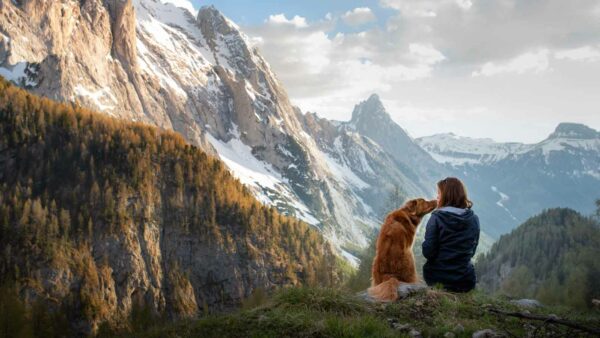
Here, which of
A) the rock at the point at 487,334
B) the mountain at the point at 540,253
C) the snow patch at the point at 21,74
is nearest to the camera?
the rock at the point at 487,334

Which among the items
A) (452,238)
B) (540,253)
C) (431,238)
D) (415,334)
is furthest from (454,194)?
(540,253)

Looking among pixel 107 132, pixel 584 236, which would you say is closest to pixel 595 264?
pixel 584 236

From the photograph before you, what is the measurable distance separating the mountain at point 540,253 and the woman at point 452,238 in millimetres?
105428

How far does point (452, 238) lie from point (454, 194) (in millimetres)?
1153

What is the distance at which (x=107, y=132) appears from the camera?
14788 centimetres

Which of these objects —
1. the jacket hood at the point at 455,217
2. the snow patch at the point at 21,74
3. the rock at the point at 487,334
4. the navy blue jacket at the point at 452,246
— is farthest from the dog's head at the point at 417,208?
the snow patch at the point at 21,74

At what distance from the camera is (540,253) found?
139250mm

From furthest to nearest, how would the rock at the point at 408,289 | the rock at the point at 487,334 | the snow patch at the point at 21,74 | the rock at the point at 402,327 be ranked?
the snow patch at the point at 21,74, the rock at the point at 408,289, the rock at the point at 402,327, the rock at the point at 487,334

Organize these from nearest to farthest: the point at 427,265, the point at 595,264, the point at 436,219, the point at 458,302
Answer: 1. the point at 458,302
2. the point at 436,219
3. the point at 427,265
4. the point at 595,264

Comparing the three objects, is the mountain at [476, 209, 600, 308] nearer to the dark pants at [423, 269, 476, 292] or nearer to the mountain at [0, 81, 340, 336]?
the mountain at [0, 81, 340, 336]

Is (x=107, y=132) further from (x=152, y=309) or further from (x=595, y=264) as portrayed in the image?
(x=595, y=264)

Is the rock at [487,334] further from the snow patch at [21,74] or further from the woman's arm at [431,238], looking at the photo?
the snow patch at [21,74]

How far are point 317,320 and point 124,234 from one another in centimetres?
12392

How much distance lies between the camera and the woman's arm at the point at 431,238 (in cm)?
1209
